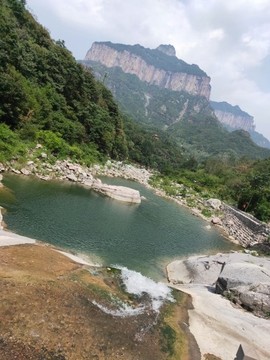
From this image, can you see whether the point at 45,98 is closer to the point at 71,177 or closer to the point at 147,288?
the point at 71,177

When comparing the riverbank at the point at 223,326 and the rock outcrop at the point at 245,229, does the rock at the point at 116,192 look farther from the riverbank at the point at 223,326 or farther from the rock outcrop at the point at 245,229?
the riverbank at the point at 223,326

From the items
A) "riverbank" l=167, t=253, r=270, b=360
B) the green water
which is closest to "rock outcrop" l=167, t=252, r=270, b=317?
"riverbank" l=167, t=253, r=270, b=360

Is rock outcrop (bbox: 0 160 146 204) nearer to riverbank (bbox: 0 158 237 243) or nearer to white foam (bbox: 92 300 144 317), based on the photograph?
riverbank (bbox: 0 158 237 243)

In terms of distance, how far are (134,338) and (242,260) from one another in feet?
43.8

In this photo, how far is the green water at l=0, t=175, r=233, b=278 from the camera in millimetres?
21453

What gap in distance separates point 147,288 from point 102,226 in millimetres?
11743

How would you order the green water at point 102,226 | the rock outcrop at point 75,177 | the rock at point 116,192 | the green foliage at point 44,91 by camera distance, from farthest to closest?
the green foliage at point 44,91
the rock at point 116,192
the rock outcrop at point 75,177
the green water at point 102,226

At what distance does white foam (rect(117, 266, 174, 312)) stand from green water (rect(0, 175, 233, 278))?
3799mm

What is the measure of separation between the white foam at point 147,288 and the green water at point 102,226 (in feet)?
12.5

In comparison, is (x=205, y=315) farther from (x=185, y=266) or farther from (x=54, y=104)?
(x=54, y=104)

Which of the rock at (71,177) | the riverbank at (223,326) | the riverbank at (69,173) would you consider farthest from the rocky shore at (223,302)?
the rock at (71,177)

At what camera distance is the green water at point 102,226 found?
2145 centimetres

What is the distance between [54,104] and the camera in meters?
52.3


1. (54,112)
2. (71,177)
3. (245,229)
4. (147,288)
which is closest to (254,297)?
(147,288)
